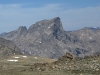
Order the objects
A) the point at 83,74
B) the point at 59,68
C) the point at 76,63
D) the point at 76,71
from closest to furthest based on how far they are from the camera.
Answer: the point at 83,74, the point at 76,71, the point at 59,68, the point at 76,63

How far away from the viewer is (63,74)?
50.2 meters

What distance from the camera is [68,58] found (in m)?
75.1

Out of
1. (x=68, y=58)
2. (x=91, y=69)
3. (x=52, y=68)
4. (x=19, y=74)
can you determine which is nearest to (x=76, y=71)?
(x=91, y=69)

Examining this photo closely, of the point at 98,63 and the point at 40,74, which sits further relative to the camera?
the point at 98,63

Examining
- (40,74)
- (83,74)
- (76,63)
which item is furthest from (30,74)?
(76,63)

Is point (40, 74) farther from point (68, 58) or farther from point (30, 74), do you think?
point (68, 58)

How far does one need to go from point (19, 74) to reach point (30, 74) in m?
2.05

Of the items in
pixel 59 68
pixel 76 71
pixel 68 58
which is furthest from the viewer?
pixel 68 58

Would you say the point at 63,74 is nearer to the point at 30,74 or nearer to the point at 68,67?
the point at 30,74

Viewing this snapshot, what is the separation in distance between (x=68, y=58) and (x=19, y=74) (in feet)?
87.1

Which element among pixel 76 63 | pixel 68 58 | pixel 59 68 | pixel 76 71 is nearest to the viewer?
pixel 76 71

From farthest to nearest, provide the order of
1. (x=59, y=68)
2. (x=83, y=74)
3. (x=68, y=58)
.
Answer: (x=68, y=58) → (x=59, y=68) → (x=83, y=74)

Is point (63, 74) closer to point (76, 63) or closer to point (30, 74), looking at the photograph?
point (30, 74)

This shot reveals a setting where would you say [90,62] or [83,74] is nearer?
[83,74]
